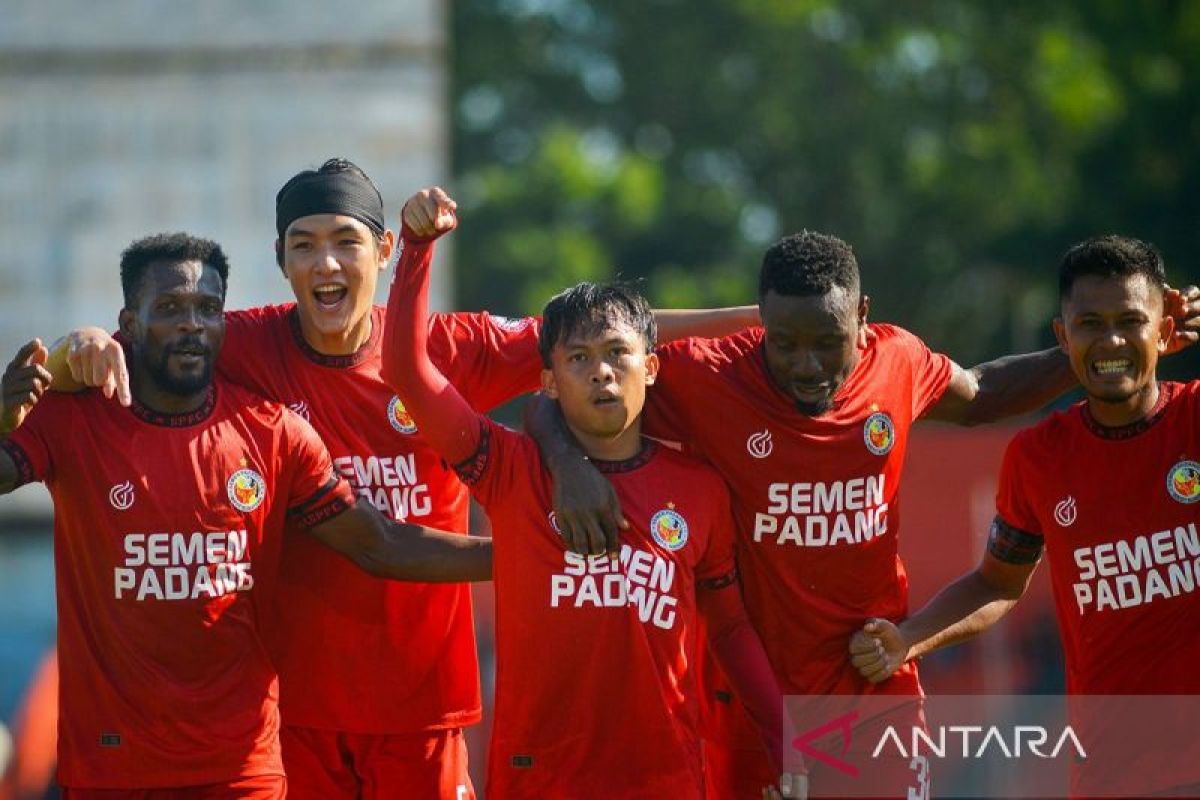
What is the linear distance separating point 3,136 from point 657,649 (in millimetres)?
11551

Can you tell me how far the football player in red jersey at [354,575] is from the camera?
6023 mm

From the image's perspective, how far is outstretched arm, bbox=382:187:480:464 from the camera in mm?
5582

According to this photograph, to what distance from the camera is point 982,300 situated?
89.4ft

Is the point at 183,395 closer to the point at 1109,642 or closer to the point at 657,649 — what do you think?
the point at 657,649

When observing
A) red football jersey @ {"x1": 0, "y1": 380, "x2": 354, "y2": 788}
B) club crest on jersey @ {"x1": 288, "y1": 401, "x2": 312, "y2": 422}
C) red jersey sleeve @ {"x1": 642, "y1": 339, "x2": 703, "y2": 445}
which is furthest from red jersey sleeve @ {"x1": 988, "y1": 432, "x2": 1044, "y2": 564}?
red football jersey @ {"x1": 0, "y1": 380, "x2": 354, "y2": 788}

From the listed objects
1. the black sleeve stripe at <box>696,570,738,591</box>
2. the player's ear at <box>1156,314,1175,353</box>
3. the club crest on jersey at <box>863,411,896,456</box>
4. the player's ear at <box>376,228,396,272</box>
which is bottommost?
Result: the black sleeve stripe at <box>696,570,738,591</box>

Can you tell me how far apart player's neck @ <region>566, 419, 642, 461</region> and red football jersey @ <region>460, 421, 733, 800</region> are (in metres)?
0.05

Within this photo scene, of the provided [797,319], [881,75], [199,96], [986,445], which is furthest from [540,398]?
[881,75]

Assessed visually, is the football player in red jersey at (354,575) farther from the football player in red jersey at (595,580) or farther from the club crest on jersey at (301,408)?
the football player in red jersey at (595,580)

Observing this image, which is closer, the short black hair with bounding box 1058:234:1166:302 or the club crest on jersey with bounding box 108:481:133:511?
the club crest on jersey with bounding box 108:481:133:511

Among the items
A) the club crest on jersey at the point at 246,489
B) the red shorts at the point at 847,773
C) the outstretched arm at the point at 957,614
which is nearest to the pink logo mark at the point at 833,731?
the red shorts at the point at 847,773

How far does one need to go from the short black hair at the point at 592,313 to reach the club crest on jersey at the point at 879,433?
72cm

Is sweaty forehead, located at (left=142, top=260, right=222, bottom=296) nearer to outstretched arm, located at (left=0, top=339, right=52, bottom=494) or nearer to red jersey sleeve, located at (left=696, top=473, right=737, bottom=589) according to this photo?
outstretched arm, located at (left=0, top=339, right=52, bottom=494)

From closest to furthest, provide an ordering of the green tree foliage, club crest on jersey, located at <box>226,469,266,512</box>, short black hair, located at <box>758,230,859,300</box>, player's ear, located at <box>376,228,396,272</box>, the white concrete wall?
club crest on jersey, located at <box>226,469,266,512</box> → short black hair, located at <box>758,230,859,300</box> → player's ear, located at <box>376,228,396,272</box> → the white concrete wall → the green tree foliage
